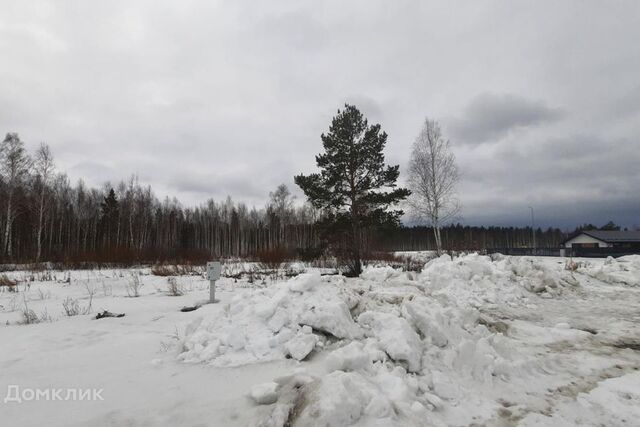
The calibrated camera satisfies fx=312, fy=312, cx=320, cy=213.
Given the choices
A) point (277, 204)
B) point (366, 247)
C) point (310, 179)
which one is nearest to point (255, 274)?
point (310, 179)

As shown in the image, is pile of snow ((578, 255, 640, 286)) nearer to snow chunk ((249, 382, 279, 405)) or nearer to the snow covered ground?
the snow covered ground

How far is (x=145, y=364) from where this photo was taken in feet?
11.5

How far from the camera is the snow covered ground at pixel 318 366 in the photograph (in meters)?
2.55

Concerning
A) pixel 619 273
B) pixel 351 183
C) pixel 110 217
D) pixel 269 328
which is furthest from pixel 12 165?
pixel 619 273

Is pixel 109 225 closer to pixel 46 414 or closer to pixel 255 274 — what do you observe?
pixel 255 274

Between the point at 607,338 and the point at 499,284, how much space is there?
14.1 ft

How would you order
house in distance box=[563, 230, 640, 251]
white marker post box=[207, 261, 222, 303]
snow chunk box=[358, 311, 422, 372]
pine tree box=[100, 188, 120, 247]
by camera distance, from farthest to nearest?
house in distance box=[563, 230, 640, 251] → pine tree box=[100, 188, 120, 247] → white marker post box=[207, 261, 222, 303] → snow chunk box=[358, 311, 422, 372]

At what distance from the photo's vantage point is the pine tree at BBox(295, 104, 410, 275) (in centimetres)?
1548

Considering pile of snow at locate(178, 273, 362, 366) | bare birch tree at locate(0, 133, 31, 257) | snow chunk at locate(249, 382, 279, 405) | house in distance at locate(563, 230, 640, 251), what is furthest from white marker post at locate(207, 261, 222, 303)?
house in distance at locate(563, 230, 640, 251)

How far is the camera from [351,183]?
15.9 meters

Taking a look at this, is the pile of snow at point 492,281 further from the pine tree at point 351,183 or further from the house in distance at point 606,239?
the house in distance at point 606,239

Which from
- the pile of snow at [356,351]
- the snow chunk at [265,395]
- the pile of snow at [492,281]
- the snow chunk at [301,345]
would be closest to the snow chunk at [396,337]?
the pile of snow at [356,351]

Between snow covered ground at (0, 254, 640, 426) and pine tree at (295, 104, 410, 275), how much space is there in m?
9.57

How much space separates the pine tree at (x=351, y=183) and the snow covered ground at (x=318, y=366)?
9.57m
